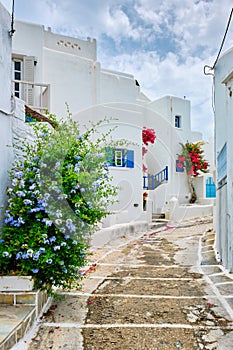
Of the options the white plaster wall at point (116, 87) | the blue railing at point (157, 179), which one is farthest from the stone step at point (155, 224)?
the white plaster wall at point (116, 87)

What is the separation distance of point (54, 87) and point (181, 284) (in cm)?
1045

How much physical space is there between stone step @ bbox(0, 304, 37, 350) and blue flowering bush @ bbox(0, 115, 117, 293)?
370mm

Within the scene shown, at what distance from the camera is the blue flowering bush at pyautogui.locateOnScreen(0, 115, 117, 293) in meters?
4.29

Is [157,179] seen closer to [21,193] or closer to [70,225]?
[70,225]

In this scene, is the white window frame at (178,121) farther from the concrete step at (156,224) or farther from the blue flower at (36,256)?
the blue flower at (36,256)

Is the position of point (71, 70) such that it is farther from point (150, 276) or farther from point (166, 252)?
point (150, 276)

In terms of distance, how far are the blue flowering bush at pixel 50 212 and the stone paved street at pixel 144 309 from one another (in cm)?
62

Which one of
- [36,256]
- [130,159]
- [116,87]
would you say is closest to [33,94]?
[116,87]

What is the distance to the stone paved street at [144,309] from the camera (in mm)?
3863

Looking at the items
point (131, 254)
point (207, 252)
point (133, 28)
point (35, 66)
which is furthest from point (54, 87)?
point (207, 252)

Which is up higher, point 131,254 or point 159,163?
point 159,163

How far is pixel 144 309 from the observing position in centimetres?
486

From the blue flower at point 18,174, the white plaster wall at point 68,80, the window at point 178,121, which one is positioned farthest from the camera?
the window at point 178,121

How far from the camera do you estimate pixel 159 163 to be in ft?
70.5
